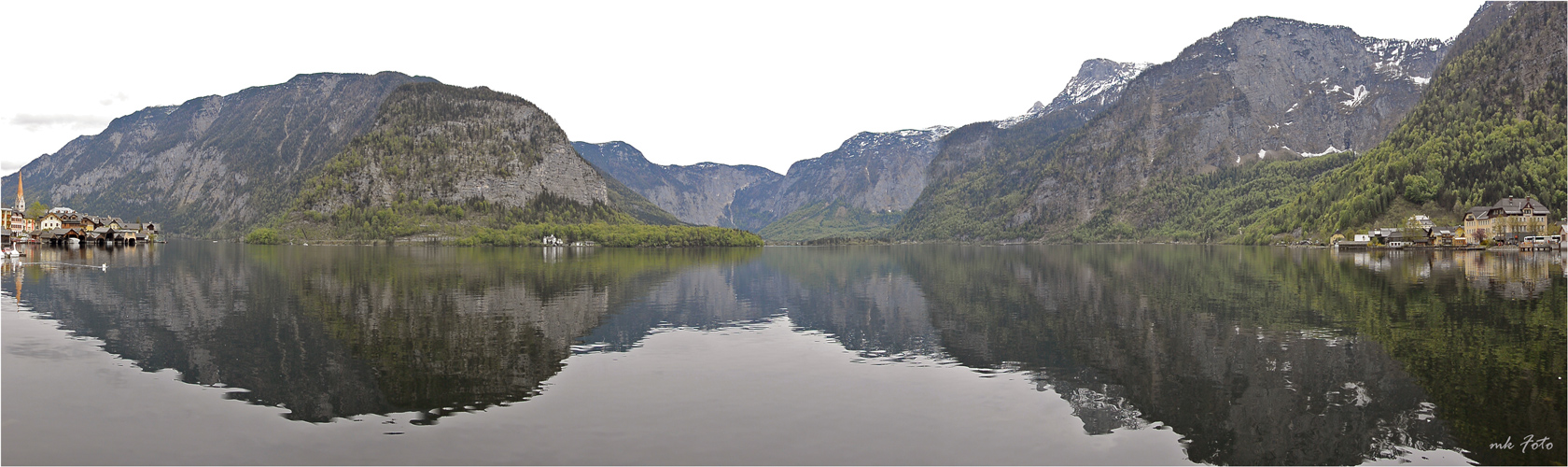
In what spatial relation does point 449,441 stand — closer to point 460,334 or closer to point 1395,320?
point 460,334

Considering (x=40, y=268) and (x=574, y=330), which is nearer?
(x=574, y=330)

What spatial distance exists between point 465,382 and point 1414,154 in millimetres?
224222

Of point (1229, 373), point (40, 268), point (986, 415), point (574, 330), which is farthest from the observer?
point (40, 268)

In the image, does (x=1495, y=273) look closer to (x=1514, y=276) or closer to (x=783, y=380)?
(x=1514, y=276)

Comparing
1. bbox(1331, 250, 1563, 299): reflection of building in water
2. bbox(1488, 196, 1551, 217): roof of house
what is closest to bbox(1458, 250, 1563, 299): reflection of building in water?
bbox(1331, 250, 1563, 299): reflection of building in water

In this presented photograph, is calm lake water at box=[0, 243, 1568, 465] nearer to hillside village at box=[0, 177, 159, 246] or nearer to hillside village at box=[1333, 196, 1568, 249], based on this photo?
hillside village at box=[1333, 196, 1568, 249]

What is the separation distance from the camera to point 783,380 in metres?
25.7

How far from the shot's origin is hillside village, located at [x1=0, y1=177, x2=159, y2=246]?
490 ft

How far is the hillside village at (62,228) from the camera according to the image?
149500mm

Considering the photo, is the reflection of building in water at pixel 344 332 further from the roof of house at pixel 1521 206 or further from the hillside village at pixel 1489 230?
the roof of house at pixel 1521 206

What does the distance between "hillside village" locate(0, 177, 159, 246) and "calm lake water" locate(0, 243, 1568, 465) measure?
138114mm

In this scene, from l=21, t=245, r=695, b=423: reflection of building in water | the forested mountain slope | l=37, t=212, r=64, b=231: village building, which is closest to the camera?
l=21, t=245, r=695, b=423: reflection of building in water

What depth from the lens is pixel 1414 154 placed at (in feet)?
606

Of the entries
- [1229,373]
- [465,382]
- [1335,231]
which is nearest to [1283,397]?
[1229,373]
